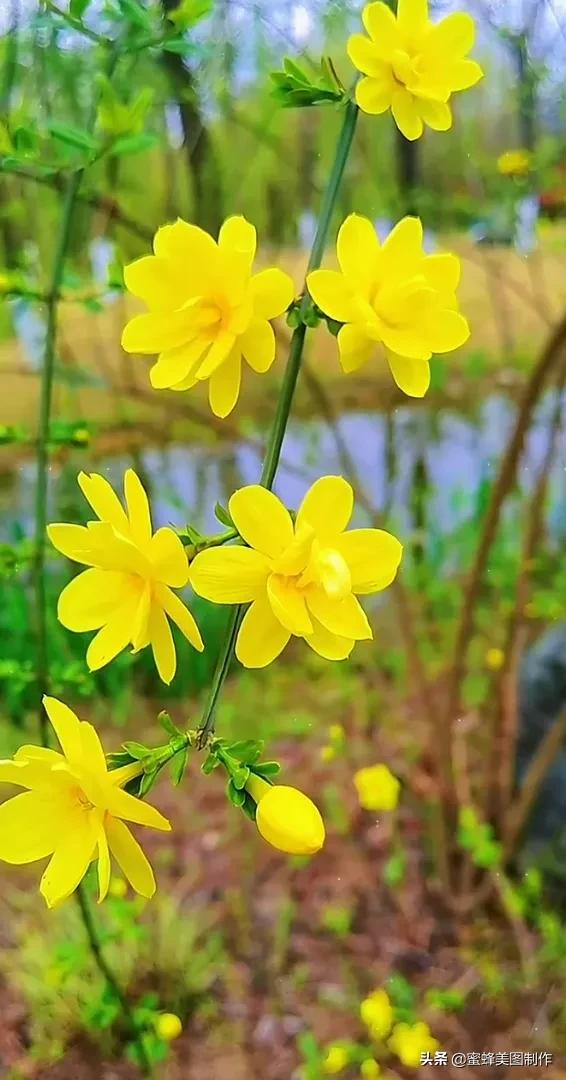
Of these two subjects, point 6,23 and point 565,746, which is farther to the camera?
point 565,746

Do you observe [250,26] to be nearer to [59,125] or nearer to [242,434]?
[242,434]

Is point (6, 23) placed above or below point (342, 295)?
above

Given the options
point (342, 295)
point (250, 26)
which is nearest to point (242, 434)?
point (250, 26)

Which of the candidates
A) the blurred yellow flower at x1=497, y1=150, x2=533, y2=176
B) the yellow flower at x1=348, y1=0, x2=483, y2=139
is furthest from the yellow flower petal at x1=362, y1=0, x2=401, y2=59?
the blurred yellow flower at x1=497, y1=150, x2=533, y2=176

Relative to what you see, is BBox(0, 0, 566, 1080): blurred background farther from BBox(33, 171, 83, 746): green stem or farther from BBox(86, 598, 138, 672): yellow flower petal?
BBox(86, 598, 138, 672): yellow flower petal

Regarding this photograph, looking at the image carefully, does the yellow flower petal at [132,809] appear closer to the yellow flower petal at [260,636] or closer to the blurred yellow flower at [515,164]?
the yellow flower petal at [260,636]

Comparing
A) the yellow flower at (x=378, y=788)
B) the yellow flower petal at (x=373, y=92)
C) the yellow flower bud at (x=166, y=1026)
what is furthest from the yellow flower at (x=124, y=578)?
the yellow flower at (x=378, y=788)

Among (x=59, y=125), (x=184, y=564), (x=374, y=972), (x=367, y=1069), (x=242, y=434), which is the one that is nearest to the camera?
(x=184, y=564)
